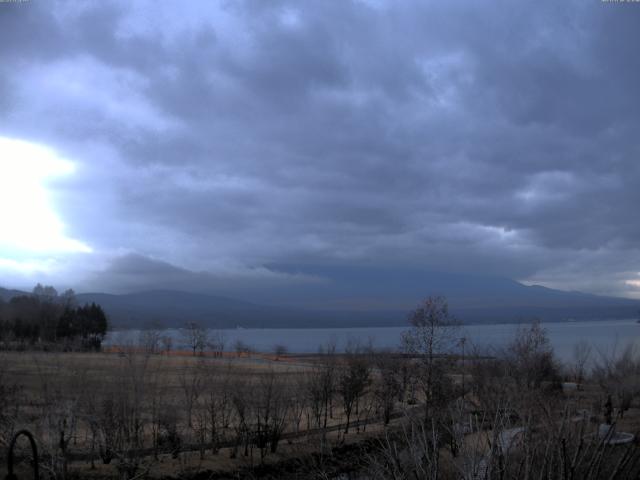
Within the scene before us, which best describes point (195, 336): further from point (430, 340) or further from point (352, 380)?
point (430, 340)

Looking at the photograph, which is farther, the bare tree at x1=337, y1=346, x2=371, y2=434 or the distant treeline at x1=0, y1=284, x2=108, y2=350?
the distant treeline at x1=0, y1=284, x2=108, y2=350

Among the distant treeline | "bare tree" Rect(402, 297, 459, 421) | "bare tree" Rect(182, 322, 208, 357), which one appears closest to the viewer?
"bare tree" Rect(402, 297, 459, 421)

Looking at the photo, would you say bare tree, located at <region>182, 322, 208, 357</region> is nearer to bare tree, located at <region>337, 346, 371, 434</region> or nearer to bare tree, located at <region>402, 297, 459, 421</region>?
bare tree, located at <region>337, 346, 371, 434</region>

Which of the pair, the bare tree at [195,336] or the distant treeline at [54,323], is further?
the bare tree at [195,336]

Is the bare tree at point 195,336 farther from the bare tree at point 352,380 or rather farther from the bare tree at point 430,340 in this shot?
the bare tree at point 430,340

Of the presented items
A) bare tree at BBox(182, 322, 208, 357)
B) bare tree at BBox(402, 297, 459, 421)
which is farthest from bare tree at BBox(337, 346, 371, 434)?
bare tree at BBox(182, 322, 208, 357)

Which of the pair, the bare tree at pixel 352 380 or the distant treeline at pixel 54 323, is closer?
the bare tree at pixel 352 380

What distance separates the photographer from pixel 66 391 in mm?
35781

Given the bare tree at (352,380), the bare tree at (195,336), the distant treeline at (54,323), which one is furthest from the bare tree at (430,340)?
the distant treeline at (54,323)

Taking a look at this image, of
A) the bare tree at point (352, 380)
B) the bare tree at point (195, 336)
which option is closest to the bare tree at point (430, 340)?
the bare tree at point (352, 380)

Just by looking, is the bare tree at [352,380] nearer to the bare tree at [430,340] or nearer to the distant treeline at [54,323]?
the bare tree at [430,340]

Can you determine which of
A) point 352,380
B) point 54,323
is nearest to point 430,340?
point 352,380

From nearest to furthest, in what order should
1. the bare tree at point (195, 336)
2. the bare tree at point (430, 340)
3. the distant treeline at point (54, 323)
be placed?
the bare tree at point (430, 340), the distant treeline at point (54, 323), the bare tree at point (195, 336)

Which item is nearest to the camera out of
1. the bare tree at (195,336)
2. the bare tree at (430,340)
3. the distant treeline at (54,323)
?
the bare tree at (430,340)
